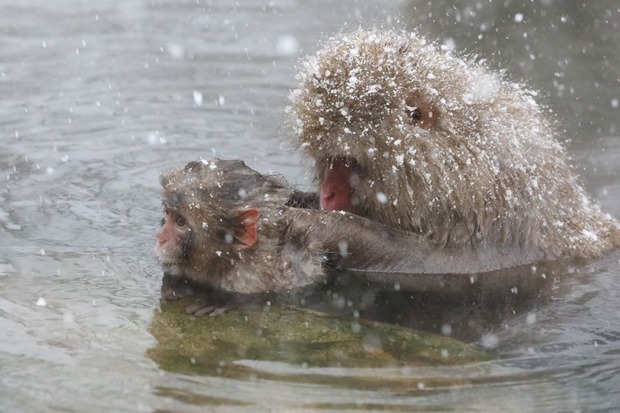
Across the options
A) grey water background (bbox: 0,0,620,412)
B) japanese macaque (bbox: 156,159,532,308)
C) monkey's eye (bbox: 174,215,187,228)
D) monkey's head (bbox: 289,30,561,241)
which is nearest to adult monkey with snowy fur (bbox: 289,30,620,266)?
monkey's head (bbox: 289,30,561,241)

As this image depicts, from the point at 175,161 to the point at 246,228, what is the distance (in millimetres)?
2212

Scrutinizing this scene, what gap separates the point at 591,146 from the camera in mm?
7348

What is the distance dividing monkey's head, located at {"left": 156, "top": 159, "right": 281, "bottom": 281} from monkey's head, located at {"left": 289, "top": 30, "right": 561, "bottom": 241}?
0.42 meters

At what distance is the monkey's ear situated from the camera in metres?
4.50

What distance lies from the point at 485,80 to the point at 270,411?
2324mm

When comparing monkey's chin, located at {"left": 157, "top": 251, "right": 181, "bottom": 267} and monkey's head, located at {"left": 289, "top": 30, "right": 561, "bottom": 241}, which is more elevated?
monkey's head, located at {"left": 289, "top": 30, "right": 561, "bottom": 241}

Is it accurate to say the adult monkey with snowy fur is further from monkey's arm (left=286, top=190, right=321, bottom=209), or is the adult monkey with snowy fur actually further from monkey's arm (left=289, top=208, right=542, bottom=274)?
monkey's arm (left=286, top=190, right=321, bottom=209)

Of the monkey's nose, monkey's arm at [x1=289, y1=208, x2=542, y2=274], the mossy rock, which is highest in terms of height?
the monkey's nose

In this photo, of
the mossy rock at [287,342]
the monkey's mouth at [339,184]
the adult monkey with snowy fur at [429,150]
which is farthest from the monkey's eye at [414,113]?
the mossy rock at [287,342]

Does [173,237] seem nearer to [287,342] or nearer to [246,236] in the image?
[246,236]

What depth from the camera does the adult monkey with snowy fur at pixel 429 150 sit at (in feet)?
15.0

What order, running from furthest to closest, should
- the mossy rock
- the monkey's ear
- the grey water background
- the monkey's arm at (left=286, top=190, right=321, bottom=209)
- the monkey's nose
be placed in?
the monkey's arm at (left=286, top=190, right=321, bottom=209) < the monkey's nose < the monkey's ear < the mossy rock < the grey water background

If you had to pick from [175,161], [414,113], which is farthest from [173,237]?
[175,161]

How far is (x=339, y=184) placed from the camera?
4.81 meters
